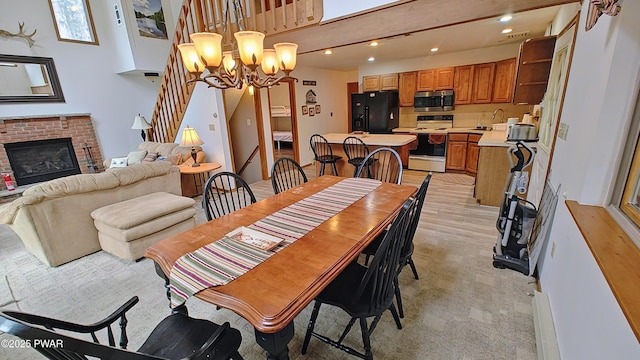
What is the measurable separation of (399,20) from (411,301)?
8.43ft

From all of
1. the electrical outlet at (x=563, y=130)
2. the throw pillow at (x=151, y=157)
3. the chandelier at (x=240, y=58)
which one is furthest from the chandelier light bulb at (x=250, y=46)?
the throw pillow at (x=151, y=157)

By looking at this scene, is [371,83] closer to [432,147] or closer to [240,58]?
[432,147]

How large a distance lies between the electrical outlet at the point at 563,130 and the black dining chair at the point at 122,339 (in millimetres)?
2478

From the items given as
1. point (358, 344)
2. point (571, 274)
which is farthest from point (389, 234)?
point (571, 274)

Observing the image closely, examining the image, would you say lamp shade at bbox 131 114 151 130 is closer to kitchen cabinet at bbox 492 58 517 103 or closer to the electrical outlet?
the electrical outlet

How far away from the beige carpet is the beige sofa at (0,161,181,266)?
15 centimetres

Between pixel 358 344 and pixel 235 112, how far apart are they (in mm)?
5259

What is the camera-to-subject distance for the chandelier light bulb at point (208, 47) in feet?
6.15

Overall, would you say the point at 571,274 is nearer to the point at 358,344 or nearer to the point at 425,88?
the point at 358,344

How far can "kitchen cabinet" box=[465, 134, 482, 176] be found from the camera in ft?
16.0

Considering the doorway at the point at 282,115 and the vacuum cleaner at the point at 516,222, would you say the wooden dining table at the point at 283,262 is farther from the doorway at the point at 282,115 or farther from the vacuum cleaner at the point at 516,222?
the doorway at the point at 282,115

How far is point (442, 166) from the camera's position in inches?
209

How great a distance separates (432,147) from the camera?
17.5 ft

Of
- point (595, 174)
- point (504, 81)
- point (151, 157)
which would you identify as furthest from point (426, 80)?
point (151, 157)
